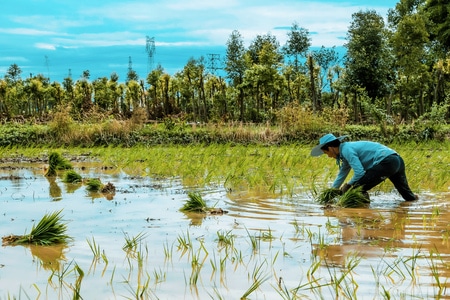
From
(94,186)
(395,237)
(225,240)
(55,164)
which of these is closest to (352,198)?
(395,237)

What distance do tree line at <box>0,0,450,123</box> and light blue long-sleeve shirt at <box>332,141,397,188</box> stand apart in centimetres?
1217

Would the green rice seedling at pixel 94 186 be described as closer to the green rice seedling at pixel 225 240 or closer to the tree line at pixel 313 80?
the green rice seedling at pixel 225 240

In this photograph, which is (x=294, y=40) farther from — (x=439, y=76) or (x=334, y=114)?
(x=334, y=114)

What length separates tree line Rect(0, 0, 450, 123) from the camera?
2745 centimetres

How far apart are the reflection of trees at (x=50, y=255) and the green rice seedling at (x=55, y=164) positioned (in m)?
6.30

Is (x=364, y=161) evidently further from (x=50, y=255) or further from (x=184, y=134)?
(x=184, y=134)

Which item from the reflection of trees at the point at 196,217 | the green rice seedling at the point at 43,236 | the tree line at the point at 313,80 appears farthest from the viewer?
the tree line at the point at 313,80

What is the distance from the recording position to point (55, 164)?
36.8 feet

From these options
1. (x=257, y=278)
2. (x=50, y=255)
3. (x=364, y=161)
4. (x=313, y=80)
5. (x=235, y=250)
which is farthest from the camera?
(x=313, y=80)

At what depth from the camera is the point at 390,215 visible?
6.13 meters

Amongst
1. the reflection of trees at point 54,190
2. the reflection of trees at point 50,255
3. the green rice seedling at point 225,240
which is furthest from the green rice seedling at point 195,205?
the reflection of trees at point 54,190

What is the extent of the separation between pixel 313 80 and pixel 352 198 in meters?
20.8

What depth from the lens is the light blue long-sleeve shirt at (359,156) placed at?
6.53m

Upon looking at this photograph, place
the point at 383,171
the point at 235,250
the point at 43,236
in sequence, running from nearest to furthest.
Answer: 1. the point at 235,250
2. the point at 43,236
3. the point at 383,171
